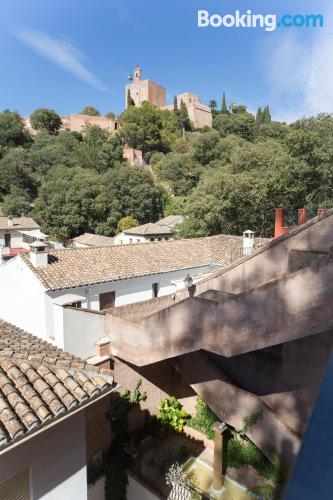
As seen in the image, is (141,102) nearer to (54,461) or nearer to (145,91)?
(145,91)

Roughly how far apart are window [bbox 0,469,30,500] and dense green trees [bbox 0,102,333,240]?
21376 millimetres

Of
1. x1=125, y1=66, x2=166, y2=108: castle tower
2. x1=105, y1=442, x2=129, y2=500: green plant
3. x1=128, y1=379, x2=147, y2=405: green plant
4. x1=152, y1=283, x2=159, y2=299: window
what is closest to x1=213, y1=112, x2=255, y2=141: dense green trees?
x1=125, y1=66, x2=166, y2=108: castle tower

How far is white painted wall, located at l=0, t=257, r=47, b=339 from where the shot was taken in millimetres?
11672

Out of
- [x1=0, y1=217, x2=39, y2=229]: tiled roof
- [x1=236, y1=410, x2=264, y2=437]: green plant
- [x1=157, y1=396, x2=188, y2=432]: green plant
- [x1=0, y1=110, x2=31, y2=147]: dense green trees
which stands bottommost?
[x1=157, y1=396, x2=188, y2=432]: green plant

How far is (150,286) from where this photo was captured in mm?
14742

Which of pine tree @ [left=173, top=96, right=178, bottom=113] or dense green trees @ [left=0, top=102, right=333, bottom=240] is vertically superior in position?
pine tree @ [left=173, top=96, right=178, bottom=113]

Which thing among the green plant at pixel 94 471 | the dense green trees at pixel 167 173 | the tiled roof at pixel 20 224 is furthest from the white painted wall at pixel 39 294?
the tiled roof at pixel 20 224

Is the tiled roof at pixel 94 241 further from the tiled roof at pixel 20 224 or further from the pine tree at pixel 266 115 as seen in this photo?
the pine tree at pixel 266 115

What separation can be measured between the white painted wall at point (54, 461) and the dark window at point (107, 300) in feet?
31.6

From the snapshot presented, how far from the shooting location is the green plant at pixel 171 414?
8.42 metres

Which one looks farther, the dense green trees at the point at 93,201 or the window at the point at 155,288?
the dense green trees at the point at 93,201

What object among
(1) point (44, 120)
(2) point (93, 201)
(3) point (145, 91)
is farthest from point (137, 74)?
(2) point (93, 201)

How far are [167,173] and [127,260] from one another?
117 ft

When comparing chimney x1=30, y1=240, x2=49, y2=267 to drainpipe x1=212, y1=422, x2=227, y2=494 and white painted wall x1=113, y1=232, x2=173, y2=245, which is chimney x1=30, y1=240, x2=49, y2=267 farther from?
white painted wall x1=113, y1=232, x2=173, y2=245
